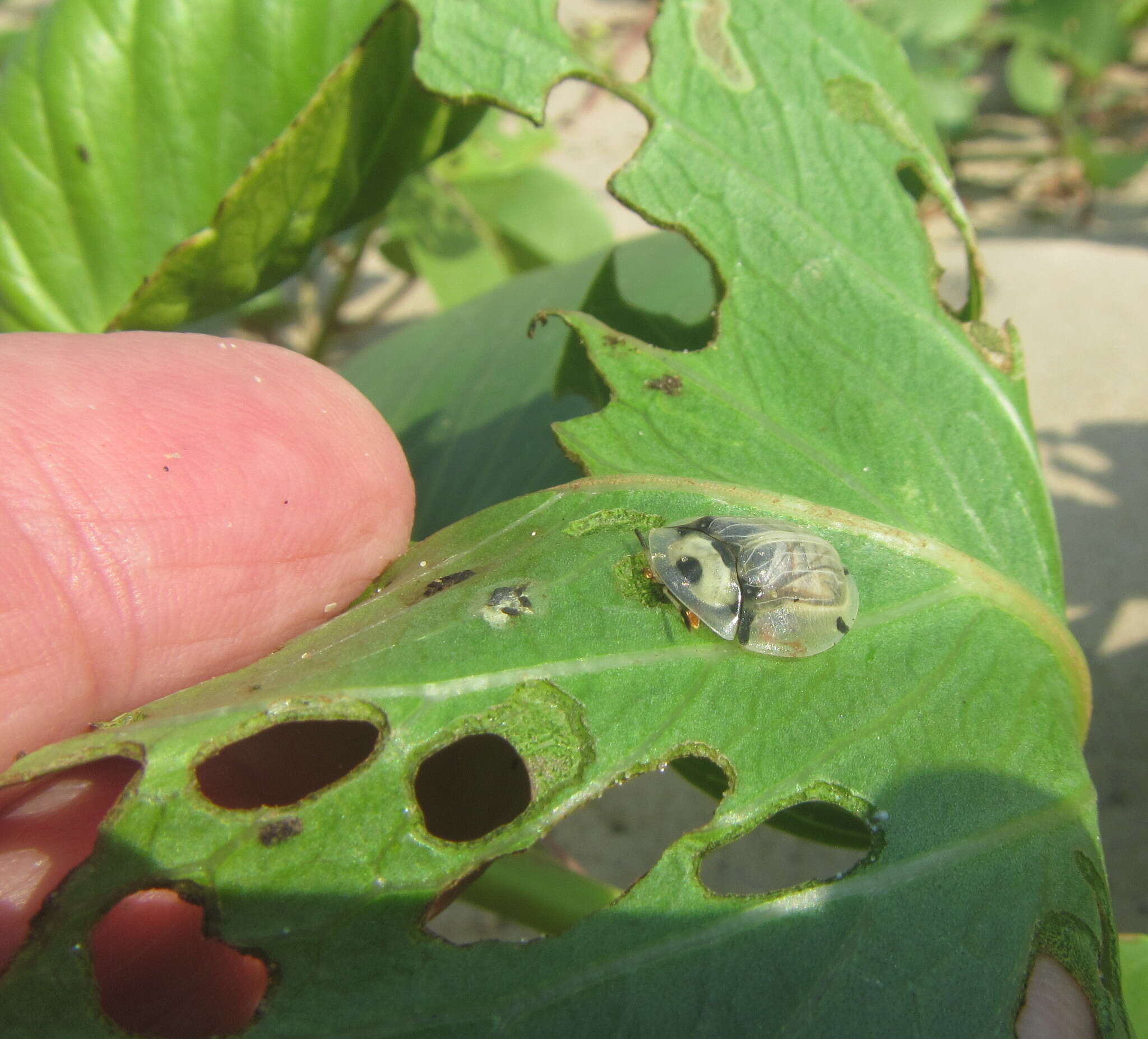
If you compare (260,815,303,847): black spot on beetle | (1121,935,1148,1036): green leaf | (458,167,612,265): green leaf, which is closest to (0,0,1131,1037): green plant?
(260,815,303,847): black spot on beetle

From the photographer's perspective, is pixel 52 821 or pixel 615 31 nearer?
pixel 52 821

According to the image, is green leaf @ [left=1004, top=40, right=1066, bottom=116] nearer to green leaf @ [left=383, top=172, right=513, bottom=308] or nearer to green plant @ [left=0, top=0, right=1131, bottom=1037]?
green leaf @ [left=383, top=172, right=513, bottom=308]

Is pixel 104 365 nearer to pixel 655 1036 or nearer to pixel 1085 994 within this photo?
pixel 655 1036

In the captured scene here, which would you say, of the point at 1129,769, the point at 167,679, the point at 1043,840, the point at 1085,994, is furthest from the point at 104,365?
the point at 1129,769

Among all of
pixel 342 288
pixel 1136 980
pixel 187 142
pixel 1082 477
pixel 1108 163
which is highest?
pixel 187 142

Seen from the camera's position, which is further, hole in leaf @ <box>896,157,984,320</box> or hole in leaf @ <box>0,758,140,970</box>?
hole in leaf @ <box>896,157,984,320</box>

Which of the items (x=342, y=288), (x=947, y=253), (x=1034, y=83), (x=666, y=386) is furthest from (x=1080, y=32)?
(x=666, y=386)

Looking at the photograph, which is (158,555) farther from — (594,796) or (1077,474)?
(1077,474)
